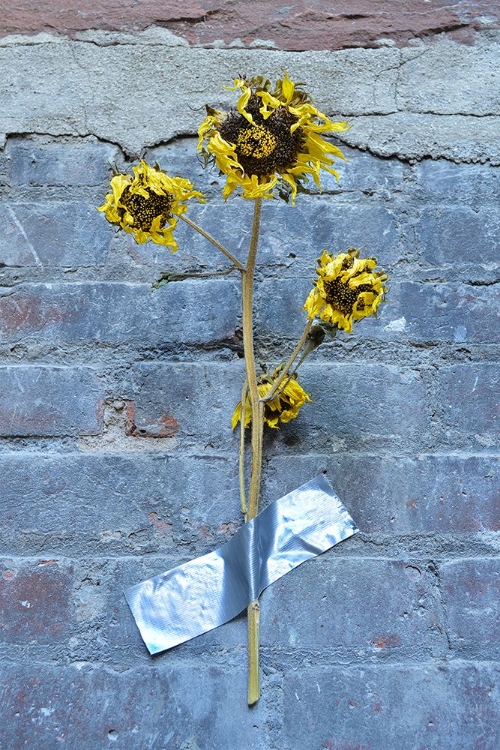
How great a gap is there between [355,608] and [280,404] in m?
0.26

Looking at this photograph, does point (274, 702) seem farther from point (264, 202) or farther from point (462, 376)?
point (264, 202)

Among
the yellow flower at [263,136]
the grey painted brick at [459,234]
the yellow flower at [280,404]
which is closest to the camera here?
the yellow flower at [263,136]

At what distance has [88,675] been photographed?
868 millimetres

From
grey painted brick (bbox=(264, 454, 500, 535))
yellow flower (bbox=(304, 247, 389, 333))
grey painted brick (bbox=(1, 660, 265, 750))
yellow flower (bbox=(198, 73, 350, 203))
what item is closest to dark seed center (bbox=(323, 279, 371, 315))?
yellow flower (bbox=(304, 247, 389, 333))

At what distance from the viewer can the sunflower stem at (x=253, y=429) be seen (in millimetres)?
857

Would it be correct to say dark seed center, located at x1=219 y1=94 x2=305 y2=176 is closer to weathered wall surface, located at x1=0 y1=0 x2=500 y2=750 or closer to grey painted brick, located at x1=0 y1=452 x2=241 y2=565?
weathered wall surface, located at x1=0 y1=0 x2=500 y2=750

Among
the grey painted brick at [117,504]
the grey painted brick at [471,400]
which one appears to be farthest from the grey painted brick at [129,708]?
the grey painted brick at [471,400]

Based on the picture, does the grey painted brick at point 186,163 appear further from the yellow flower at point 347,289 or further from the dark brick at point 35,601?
the dark brick at point 35,601

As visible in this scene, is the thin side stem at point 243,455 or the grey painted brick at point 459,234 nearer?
the thin side stem at point 243,455

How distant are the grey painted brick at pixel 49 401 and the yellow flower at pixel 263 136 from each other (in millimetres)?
333

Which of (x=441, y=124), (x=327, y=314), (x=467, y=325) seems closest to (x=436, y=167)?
(x=441, y=124)

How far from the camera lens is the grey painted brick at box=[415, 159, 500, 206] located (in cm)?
107

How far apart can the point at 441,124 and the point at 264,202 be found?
0.28 meters

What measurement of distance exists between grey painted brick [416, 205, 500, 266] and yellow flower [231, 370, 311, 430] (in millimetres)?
284
